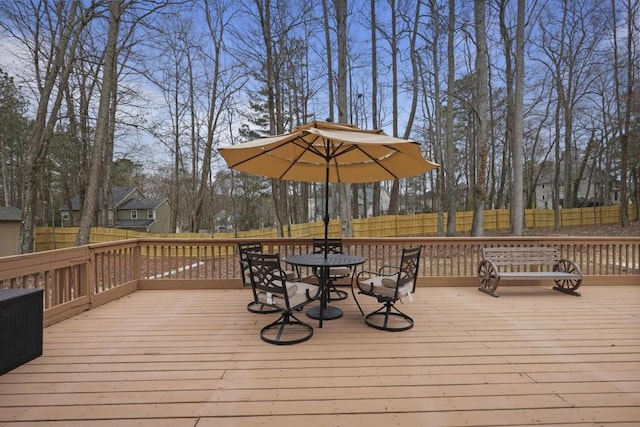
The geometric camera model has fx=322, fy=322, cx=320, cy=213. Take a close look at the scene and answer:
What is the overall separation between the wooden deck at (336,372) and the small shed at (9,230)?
11.4 metres

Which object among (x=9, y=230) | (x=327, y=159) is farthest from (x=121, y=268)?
(x=9, y=230)

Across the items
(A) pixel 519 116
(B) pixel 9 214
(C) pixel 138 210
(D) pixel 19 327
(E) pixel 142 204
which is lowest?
(D) pixel 19 327

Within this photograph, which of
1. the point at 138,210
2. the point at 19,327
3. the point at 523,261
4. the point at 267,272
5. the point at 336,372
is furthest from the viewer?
the point at 138,210

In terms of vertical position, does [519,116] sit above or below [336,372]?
above

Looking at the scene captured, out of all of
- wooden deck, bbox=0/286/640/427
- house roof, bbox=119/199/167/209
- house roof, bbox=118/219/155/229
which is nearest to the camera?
wooden deck, bbox=0/286/640/427

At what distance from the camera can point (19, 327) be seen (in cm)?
256

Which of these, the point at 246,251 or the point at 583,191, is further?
the point at 583,191

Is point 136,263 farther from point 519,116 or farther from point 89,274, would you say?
point 519,116

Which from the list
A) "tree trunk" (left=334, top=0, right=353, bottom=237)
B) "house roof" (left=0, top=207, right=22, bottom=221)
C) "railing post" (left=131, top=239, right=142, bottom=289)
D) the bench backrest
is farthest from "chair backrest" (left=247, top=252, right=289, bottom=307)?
"house roof" (left=0, top=207, right=22, bottom=221)

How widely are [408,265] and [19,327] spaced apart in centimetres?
349

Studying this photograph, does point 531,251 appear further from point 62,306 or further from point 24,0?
point 24,0

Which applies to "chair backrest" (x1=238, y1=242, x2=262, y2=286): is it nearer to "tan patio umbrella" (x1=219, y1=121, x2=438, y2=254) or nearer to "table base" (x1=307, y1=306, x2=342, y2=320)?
"table base" (x1=307, y1=306, x2=342, y2=320)

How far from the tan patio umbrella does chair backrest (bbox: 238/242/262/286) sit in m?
1.01

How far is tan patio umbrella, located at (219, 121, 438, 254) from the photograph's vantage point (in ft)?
11.3
